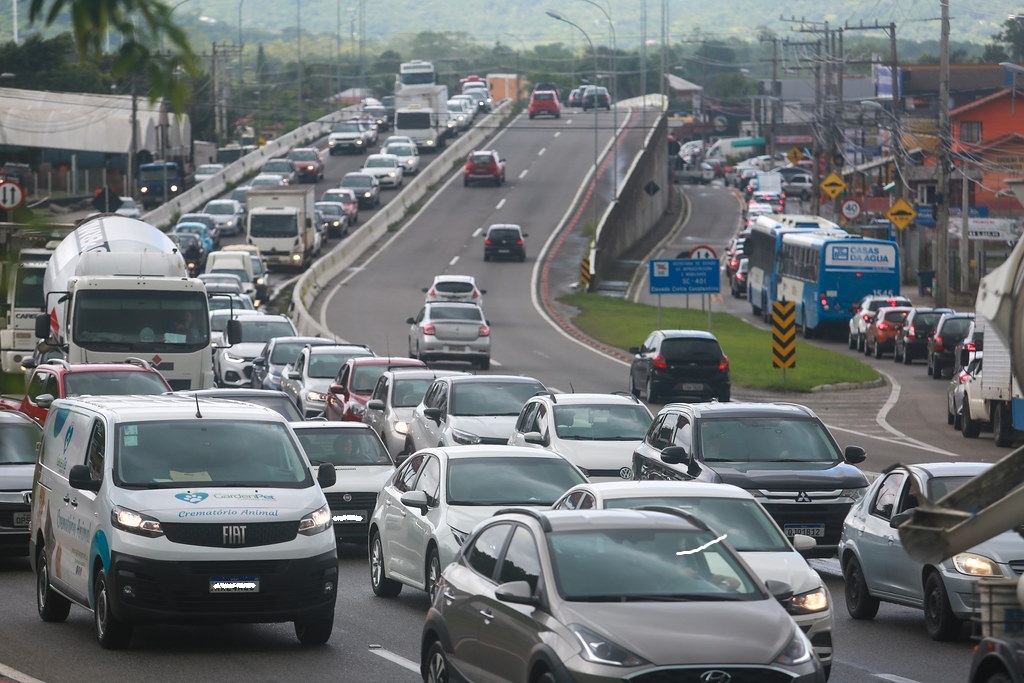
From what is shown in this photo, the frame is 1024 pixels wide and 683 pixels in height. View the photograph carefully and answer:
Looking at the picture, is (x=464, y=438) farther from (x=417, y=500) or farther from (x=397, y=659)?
(x=397, y=659)

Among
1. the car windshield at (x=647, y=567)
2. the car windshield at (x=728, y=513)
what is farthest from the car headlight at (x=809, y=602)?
the car windshield at (x=647, y=567)

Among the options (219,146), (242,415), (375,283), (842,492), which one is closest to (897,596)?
(842,492)

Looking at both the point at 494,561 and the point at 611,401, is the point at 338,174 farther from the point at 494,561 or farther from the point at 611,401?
the point at 494,561

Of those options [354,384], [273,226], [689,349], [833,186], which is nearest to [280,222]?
[273,226]

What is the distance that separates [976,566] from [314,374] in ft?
69.1

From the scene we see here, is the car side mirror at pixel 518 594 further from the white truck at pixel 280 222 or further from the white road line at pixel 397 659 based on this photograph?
the white truck at pixel 280 222

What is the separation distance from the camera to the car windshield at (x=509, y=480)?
585 inches

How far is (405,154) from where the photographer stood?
9112 centimetres

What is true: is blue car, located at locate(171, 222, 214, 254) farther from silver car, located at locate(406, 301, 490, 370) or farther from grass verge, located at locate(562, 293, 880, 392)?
silver car, located at locate(406, 301, 490, 370)

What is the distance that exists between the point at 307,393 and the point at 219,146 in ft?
368

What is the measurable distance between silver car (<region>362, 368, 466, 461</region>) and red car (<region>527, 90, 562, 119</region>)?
3413 inches

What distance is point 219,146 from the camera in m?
141

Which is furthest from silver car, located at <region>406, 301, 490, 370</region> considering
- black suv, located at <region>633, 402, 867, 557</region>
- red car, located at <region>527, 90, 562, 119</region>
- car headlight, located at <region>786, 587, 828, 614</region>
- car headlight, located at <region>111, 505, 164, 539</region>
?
red car, located at <region>527, 90, 562, 119</region>

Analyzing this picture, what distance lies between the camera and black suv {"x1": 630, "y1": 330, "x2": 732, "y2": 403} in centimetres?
3641
